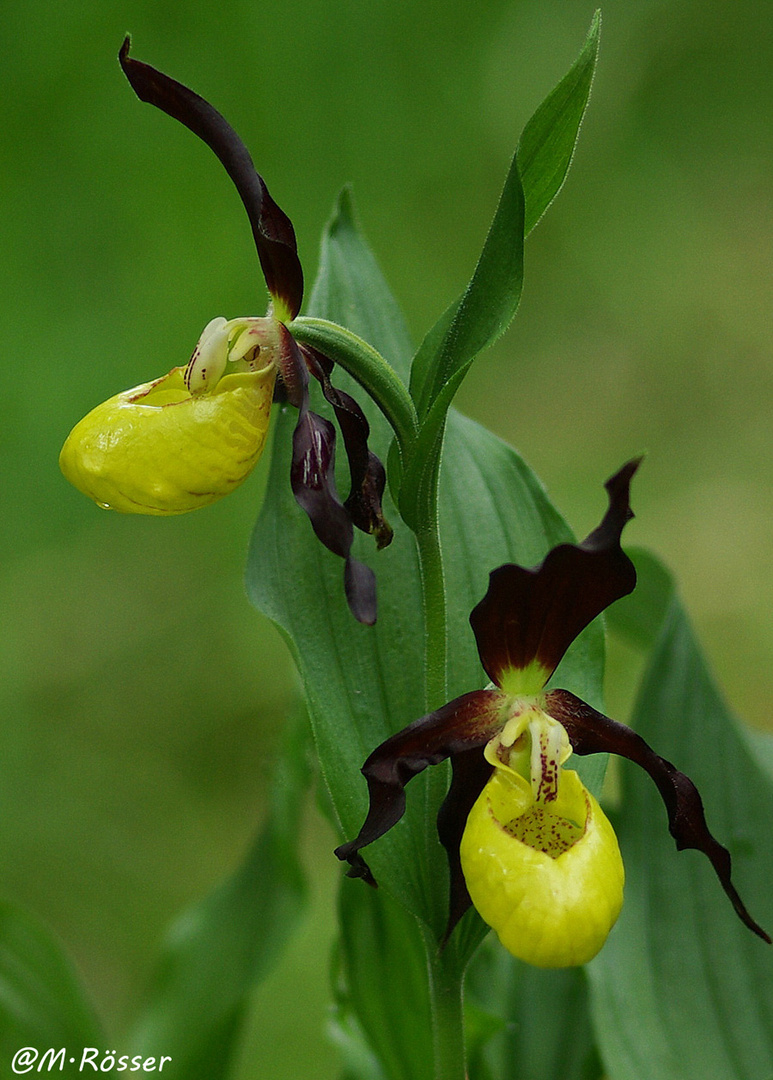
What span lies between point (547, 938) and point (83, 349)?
2.73 m

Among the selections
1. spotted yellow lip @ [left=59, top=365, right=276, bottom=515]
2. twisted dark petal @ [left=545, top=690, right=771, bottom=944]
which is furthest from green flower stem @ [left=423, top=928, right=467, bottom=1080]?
spotted yellow lip @ [left=59, top=365, right=276, bottom=515]

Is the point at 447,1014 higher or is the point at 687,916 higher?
the point at 447,1014

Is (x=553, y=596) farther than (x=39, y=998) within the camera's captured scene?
No

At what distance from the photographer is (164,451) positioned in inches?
33.3

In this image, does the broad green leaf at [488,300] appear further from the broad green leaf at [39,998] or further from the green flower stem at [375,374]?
the broad green leaf at [39,998]

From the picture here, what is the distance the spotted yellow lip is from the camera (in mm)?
841

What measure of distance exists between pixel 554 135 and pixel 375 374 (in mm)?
254

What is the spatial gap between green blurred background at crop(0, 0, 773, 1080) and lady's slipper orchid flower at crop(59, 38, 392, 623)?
1633 mm

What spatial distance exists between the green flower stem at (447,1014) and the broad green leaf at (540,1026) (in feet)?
1.14

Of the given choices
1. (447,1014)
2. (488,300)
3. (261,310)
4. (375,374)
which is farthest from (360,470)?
(261,310)

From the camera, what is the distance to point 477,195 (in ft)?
11.8

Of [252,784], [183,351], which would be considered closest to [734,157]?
[183,351]

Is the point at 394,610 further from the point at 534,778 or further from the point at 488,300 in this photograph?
the point at 488,300

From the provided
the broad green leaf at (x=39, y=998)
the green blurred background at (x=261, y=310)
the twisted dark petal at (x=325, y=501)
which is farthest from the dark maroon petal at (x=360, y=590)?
the green blurred background at (x=261, y=310)
